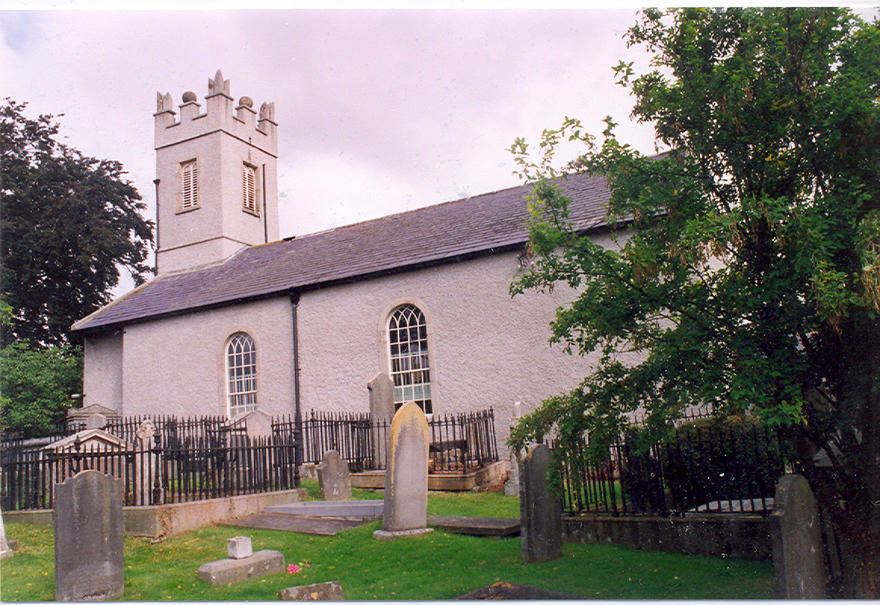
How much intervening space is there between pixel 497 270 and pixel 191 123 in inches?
Result: 570

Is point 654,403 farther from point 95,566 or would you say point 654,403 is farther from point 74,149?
point 74,149

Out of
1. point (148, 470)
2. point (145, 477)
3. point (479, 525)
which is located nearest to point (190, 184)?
point (145, 477)

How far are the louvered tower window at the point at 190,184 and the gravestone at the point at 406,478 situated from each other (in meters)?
17.4

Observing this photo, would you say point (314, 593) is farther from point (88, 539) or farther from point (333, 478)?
point (333, 478)

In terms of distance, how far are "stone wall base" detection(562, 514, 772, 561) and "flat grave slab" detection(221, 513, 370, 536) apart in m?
2.89

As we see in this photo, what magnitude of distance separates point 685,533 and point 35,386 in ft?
61.2

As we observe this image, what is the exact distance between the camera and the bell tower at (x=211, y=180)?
22750 millimetres

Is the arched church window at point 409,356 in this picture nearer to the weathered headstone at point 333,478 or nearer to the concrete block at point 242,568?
the weathered headstone at point 333,478

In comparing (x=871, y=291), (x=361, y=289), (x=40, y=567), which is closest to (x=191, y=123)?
(x=361, y=289)

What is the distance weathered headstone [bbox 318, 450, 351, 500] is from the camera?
36.3 feet

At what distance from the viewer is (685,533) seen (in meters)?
6.96

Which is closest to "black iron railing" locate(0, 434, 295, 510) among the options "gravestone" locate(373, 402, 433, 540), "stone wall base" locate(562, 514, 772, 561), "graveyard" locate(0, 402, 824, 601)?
"graveyard" locate(0, 402, 824, 601)

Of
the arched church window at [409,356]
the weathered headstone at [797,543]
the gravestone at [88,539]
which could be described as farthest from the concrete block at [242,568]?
the arched church window at [409,356]

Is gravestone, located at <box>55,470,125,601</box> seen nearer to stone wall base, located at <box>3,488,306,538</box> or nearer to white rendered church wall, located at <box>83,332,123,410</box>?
stone wall base, located at <box>3,488,306,538</box>
